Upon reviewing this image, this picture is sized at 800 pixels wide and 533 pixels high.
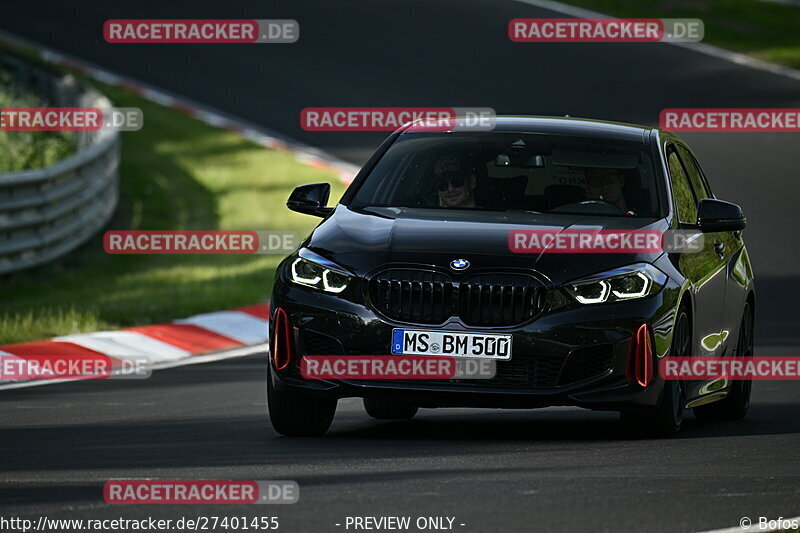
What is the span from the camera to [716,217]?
9828 mm

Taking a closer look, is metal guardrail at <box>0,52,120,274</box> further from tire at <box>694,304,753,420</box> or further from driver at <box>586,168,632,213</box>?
driver at <box>586,168,632,213</box>

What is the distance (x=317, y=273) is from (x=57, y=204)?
10.1 meters

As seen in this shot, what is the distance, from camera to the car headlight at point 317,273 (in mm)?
8930

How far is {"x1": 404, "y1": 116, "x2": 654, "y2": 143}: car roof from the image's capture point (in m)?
10.2

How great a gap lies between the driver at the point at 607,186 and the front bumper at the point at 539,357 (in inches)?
40.3

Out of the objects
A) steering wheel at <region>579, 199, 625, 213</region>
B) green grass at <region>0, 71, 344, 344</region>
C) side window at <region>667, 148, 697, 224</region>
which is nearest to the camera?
steering wheel at <region>579, 199, 625, 213</region>

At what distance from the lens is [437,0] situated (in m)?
37.2

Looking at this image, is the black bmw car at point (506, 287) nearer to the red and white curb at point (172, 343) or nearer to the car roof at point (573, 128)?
the car roof at point (573, 128)

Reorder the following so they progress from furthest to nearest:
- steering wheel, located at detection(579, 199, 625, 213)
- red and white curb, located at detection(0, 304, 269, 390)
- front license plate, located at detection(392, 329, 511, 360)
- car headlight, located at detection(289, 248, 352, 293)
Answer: red and white curb, located at detection(0, 304, 269, 390)
steering wheel, located at detection(579, 199, 625, 213)
car headlight, located at detection(289, 248, 352, 293)
front license plate, located at detection(392, 329, 511, 360)

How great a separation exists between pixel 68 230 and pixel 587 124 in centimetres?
982

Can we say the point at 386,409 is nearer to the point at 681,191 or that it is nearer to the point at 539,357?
the point at 539,357

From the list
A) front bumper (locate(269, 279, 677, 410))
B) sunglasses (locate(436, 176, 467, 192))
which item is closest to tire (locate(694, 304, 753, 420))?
front bumper (locate(269, 279, 677, 410))

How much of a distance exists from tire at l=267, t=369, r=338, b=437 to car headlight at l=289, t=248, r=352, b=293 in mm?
505

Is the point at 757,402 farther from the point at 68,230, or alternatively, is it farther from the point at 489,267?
the point at 68,230
